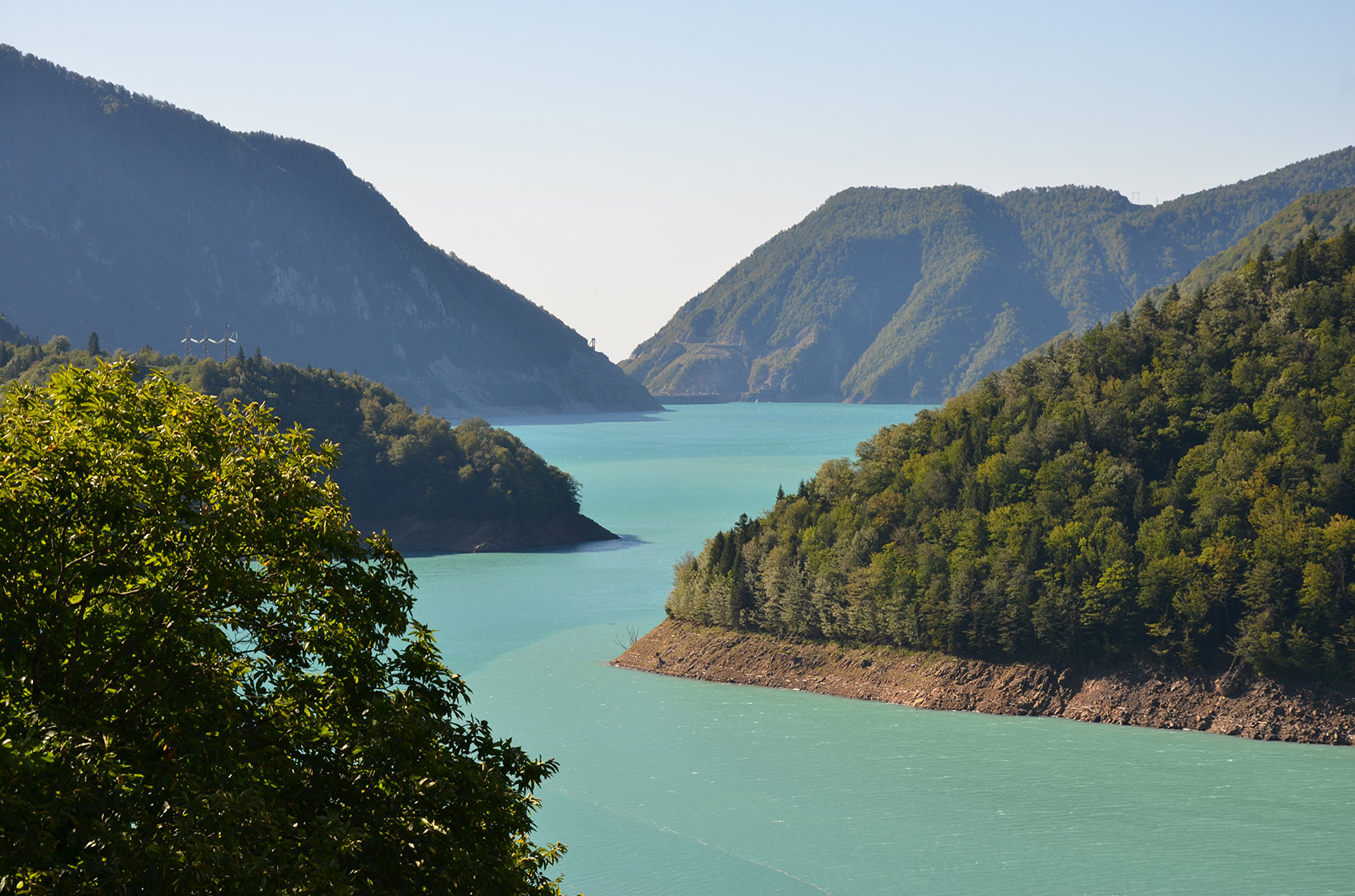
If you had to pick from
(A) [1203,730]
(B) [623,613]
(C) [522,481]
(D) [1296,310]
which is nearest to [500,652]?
(B) [623,613]

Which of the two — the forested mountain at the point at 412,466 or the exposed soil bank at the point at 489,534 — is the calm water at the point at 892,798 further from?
the forested mountain at the point at 412,466

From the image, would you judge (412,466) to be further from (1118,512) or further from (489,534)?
(1118,512)

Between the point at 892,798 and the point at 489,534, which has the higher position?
the point at 489,534

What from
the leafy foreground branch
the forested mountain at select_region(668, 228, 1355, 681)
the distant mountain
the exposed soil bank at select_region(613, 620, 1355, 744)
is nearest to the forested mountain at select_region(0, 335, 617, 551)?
the forested mountain at select_region(668, 228, 1355, 681)

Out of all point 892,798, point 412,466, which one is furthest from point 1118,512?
point 412,466

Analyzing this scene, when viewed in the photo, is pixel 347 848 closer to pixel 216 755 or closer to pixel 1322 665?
pixel 216 755

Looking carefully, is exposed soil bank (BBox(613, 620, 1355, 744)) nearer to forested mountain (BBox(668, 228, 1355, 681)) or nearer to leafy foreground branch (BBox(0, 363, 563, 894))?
forested mountain (BBox(668, 228, 1355, 681))
